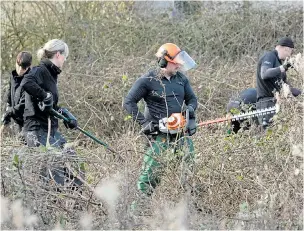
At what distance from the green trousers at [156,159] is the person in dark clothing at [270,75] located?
7.29 ft

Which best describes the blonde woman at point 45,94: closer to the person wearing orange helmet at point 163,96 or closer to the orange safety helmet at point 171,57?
the person wearing orange helmet at point 163,96

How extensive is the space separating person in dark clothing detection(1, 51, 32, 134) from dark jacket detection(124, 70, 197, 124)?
1012 millimetres

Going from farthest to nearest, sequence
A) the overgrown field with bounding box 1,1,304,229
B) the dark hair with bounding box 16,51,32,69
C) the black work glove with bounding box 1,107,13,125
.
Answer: the dark hair with bounding box 16,51,32,69, the black work glove with bounding box 1,107,13,125, the overgrown field with bounding box 1,1,304,229

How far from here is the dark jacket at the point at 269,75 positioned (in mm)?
8758

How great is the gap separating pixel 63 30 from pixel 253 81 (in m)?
3.80

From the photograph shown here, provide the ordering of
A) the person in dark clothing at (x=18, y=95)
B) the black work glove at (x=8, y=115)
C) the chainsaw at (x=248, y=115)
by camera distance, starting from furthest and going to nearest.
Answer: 1. the chainsaw at (x=248, y=115)
2. the black work glove at (x=8, y=115)
3. the person in dark clothing at (x=18, y=95)

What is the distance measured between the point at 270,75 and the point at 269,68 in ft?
0.45

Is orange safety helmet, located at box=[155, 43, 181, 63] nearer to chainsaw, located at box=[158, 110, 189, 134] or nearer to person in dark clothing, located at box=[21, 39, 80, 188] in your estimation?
chainsaw, located at box=[158, 110, 189, 134]

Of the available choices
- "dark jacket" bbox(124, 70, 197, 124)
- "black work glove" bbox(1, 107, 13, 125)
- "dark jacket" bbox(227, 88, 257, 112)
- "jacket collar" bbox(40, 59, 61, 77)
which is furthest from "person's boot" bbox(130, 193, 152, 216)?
"dark jacket" bbox(227, 88, 257, 112)

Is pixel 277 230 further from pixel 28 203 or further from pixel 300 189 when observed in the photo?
pixel 28 203

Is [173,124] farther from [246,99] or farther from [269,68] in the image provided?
[246,99]

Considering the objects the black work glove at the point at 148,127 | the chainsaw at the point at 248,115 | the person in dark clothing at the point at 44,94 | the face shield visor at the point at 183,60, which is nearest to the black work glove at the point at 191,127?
the black work glove at the point at 148,127

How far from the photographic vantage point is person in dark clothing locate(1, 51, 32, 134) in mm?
7426

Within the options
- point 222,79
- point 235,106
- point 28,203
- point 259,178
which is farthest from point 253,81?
point 28,203
